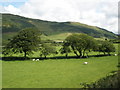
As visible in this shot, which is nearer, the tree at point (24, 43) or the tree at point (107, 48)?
the tree at point (24, 43)

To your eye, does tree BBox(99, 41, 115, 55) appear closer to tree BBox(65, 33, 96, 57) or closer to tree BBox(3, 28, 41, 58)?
tree BBox(65, 33, 96, 57)

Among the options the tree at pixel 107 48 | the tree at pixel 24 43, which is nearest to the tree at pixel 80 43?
the tree at pixel 107 48

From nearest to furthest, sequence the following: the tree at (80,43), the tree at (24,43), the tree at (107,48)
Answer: the tree at (24,43) → the tree at (80,43) → the tree at (107,48)

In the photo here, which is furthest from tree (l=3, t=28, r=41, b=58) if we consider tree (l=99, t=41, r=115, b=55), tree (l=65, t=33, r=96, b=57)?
tree (l=99, t=41, r=115, b=55)

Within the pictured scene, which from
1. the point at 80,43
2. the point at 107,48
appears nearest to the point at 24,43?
the point at 80,43

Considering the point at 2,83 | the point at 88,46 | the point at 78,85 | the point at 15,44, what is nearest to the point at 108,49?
the point at 88,46

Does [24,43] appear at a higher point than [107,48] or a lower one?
higher

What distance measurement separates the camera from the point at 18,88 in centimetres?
2233

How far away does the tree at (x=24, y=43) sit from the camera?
59019mm

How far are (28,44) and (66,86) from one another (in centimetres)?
3942

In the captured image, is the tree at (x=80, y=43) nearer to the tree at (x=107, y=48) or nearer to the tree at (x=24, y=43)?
the tree at (x=107, y=48)

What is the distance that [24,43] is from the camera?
194 ft

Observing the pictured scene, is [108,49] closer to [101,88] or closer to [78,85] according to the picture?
[78,85]

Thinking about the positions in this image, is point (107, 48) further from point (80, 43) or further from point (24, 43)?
point (24, 43)
